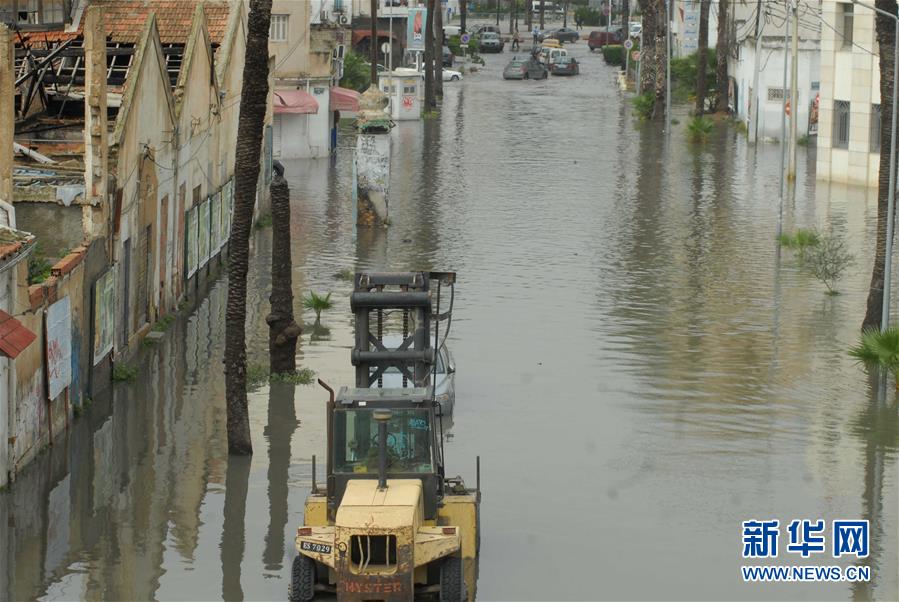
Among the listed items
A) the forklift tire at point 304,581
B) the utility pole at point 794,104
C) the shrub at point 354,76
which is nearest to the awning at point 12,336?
the forklift tire at point 304,581

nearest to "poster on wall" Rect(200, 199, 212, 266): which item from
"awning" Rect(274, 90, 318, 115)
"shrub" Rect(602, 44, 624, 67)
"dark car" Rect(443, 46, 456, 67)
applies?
"awning" Rect(274, 90, 318, 115)

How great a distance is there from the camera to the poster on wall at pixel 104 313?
26.5 m

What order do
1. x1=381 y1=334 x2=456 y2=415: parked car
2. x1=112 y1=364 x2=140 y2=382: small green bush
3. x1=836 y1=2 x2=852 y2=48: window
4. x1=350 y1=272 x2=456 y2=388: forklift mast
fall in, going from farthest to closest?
1. x1=836 y1=2 x2=852 y2=48: window
2. x1=112 y1=364 x2=140 y2=382: small green bush
3. x1=381 y1=334 x2=456 y2=415: parked car
4. x1=350 y1=272 x2=456 y2=388: forklift mast

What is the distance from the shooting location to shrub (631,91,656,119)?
246 feet

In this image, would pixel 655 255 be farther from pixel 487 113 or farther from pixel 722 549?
pixel 487 113

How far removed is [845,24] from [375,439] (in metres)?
39.6

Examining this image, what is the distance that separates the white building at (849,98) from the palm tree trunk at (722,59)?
20.2 meters

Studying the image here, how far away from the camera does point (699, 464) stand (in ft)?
77.9

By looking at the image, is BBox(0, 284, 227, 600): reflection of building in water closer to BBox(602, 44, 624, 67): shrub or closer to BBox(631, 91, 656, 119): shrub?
BBox(631, 91, 656, 119): shrub

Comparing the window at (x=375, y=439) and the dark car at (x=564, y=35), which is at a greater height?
the dark car at (x=564, y=35)

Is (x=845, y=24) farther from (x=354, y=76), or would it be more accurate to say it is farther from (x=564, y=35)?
(x=564, y=35)

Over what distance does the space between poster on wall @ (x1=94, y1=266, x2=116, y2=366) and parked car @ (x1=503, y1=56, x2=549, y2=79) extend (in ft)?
241

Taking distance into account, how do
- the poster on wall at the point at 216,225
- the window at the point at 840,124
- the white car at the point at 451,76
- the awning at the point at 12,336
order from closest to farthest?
the awning at the point at 12,336, the poster on wall at the point at 216,225, the window at the point at 840,124, the white car at the point at 451,76

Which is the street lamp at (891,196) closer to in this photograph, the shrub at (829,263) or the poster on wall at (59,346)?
the shrub at (829,263)
